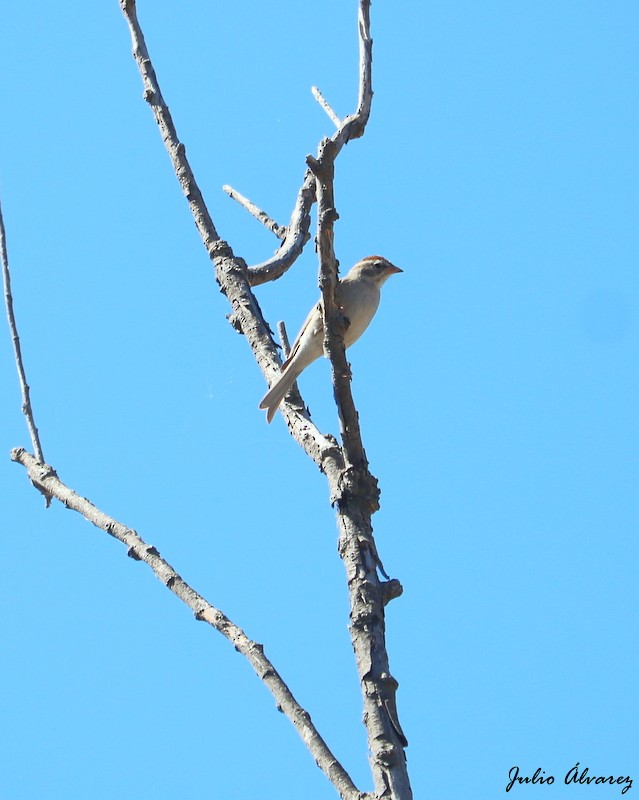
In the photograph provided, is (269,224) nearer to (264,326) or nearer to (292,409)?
(264,326)

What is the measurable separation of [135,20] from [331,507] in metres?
3.16

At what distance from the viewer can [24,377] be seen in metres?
4.06

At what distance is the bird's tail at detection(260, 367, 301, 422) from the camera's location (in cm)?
469

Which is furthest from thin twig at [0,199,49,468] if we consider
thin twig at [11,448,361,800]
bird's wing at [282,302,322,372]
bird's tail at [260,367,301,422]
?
bird's wing at [282,302,322,372]

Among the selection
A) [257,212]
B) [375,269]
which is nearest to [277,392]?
[257,212]

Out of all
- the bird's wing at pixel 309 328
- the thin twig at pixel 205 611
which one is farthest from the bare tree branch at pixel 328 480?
the bird's wing at pixel 309 328

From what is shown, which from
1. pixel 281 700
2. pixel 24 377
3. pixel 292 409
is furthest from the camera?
pixel 292 409

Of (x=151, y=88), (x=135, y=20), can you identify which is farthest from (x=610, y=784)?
(x=135, y=20)

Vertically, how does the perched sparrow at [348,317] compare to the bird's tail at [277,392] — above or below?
above

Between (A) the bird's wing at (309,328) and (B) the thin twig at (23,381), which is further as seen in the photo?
(A) the bird's wing at (309,328)

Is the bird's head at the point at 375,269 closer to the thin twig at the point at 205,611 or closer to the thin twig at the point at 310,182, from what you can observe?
the thin twig at the point at 310,182

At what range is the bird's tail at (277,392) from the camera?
185 inches

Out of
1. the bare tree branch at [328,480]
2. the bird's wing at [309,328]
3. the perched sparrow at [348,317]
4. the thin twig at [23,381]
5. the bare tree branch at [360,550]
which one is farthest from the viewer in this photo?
the bird's wing at [309,328]

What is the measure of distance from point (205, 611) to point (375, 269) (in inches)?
171
